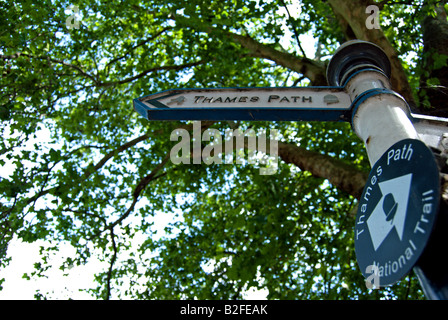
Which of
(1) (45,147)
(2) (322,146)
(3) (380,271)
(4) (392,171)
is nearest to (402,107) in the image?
(4) (392,171)

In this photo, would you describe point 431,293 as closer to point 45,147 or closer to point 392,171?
point 392,171

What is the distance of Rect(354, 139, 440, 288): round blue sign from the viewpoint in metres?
1.20

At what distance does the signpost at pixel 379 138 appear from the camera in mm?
1196

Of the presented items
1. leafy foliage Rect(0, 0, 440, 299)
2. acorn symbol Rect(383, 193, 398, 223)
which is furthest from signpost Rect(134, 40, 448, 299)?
leafy foliage Rect(0, 0, 440, 299)

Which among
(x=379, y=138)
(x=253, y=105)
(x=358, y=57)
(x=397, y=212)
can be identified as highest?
(x=358, y=57)

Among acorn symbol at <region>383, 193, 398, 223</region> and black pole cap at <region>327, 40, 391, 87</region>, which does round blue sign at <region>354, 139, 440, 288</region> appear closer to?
acorn symbol at <region>383, 193, 398, 223</region>

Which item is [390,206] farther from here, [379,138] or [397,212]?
[379,138]

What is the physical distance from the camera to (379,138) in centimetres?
175

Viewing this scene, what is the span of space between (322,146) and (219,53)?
2745 millimetres

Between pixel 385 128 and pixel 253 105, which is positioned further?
pixel 253 105

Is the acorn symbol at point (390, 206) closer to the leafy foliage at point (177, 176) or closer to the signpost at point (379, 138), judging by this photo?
the signpost at point (379, 138)

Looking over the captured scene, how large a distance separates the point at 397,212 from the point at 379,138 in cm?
50

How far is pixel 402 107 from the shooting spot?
6.39 feet

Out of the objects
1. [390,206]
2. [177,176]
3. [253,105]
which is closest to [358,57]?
[253,105]
